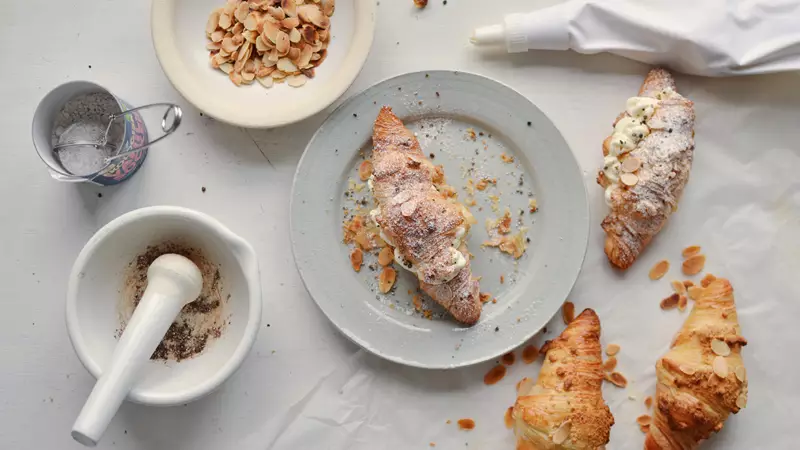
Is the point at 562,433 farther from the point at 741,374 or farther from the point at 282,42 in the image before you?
the point at 282,42

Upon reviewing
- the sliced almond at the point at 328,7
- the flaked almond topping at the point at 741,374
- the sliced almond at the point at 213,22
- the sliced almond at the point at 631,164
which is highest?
the sliced almond at the point at 328,7

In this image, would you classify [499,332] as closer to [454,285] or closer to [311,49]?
[454,285]

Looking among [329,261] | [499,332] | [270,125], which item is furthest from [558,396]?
[270,125]

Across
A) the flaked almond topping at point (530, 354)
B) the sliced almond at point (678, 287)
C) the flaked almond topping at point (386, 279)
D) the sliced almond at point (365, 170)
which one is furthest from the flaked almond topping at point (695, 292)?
the sliced almond at point (365, 170)

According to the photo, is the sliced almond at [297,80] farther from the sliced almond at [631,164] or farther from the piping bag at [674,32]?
the sliced almond at [631,164]

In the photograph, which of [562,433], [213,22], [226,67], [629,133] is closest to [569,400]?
[562,433]

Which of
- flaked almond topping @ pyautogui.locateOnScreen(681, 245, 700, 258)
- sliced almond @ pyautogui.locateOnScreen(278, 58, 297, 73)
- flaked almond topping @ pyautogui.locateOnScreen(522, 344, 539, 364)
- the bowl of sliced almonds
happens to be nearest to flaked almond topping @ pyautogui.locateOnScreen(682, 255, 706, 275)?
flaked almond topping @ pyautogui.locateOnScreen(681, 245, 700, 258)
